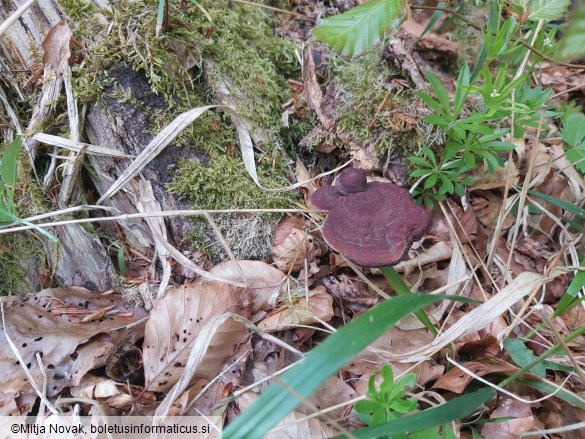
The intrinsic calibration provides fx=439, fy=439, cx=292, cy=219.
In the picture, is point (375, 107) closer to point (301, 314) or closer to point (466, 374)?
point (301, 314)

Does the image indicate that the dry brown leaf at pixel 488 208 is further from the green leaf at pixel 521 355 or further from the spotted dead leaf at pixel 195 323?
the spotted dead leaf at pixel 195 323

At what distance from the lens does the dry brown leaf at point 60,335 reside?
212 cm

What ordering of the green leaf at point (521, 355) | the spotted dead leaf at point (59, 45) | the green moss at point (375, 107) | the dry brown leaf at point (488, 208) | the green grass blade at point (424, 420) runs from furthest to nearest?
the dry brown leaf at point (488, 208) < the green moss at point (375, 107) < the spotted dead leaf at point (59, 45) < the green leaf at point (521, 355) < the green grass blade at point (424, 420)

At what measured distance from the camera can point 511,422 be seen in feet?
6.83

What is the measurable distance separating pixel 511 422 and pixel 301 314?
1114 millimetres

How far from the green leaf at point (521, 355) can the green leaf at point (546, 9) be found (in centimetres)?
159

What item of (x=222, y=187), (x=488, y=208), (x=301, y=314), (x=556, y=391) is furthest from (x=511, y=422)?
(x=222, y=187)

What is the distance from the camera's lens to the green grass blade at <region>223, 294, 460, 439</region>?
1.43 meters

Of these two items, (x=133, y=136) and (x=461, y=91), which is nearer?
(x=461, y=91)

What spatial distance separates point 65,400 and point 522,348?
7.23ft

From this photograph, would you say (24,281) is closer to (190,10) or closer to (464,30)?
(190,10)

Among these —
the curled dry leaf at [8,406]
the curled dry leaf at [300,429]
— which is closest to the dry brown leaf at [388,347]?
the curled dry leaf at [300,429]

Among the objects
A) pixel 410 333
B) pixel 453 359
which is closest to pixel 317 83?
pixel 410 333

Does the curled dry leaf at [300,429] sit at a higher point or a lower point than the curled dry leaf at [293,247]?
lower
